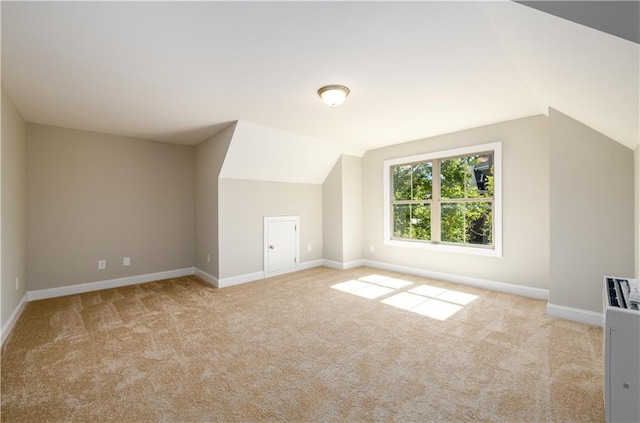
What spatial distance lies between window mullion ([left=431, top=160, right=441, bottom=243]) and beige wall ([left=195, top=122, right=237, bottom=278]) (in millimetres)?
3171

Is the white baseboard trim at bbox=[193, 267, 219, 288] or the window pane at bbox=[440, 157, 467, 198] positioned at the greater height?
the window pane at bbox=[440, 157, 467, 198]

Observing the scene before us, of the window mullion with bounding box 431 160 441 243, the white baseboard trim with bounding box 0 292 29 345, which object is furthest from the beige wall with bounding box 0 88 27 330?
the window mullion with bounding box 431 160 441 243

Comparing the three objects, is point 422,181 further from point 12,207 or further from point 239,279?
point 12,207

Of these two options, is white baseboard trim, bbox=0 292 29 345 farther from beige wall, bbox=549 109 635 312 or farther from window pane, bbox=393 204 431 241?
beige wall, bbox=549 109 635 312

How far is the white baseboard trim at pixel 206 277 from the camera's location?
13.7 feet

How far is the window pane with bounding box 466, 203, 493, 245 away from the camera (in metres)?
3.99

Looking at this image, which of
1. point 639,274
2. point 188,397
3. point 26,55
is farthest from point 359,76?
point 639,274

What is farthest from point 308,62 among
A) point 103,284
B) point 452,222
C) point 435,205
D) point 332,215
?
point 103,284

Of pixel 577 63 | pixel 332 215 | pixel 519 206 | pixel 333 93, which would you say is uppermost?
pixel 333 93

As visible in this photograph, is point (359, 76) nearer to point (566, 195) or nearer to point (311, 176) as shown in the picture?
point (566, 195)

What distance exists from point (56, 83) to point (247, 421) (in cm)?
321

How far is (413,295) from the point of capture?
3.66 meters

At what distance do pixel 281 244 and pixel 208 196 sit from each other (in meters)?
1.45

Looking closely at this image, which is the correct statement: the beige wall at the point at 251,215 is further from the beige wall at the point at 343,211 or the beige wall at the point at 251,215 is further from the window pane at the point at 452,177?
the window pane at the point at 452,177
